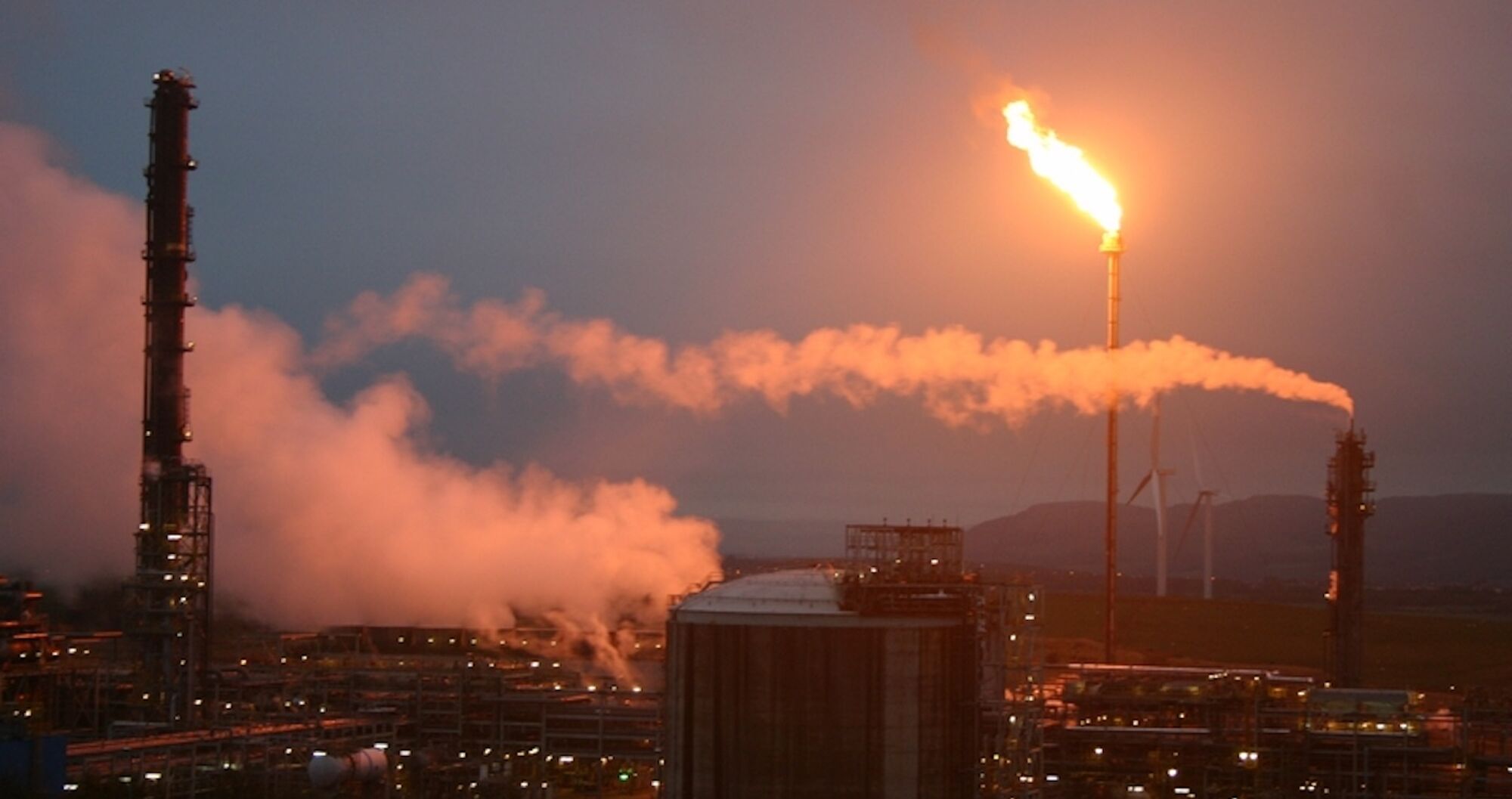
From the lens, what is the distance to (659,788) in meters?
42.8

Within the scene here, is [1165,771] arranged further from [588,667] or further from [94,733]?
[94,733]

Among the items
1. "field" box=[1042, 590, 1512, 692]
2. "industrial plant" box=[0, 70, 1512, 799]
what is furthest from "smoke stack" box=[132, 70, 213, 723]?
"field" box=[1042, 590, 1512, 692]

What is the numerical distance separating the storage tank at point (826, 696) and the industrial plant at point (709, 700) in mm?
55

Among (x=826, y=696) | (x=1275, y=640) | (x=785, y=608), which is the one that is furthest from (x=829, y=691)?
(x=1275, y=640)

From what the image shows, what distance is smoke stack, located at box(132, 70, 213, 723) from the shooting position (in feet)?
184

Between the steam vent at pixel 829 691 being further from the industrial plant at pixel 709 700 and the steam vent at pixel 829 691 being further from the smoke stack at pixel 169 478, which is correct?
the smoke stack at pixel 169 478

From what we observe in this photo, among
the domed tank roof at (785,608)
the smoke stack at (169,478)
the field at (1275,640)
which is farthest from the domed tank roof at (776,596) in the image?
the field at (1275,640)

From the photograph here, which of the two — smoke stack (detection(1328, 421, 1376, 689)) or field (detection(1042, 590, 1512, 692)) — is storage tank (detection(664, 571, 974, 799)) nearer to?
smoke stack (detection(1328, 421, 1376, 689))

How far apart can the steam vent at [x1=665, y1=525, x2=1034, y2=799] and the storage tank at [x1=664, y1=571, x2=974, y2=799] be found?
22mm

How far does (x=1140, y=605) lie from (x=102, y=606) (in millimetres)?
65762

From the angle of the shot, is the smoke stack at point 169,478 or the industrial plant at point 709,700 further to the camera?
the smoke stack at point 169,478

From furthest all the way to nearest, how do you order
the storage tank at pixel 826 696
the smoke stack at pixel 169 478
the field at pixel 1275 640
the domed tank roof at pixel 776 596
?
the field at pixel 1275 640
the smoke stack at pixel 169 478
the domed tank roof at pixel 776 596
the storage tank at pixel 826 696

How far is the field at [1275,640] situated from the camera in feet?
282

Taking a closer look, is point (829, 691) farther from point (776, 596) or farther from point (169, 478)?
point (169, 478)
